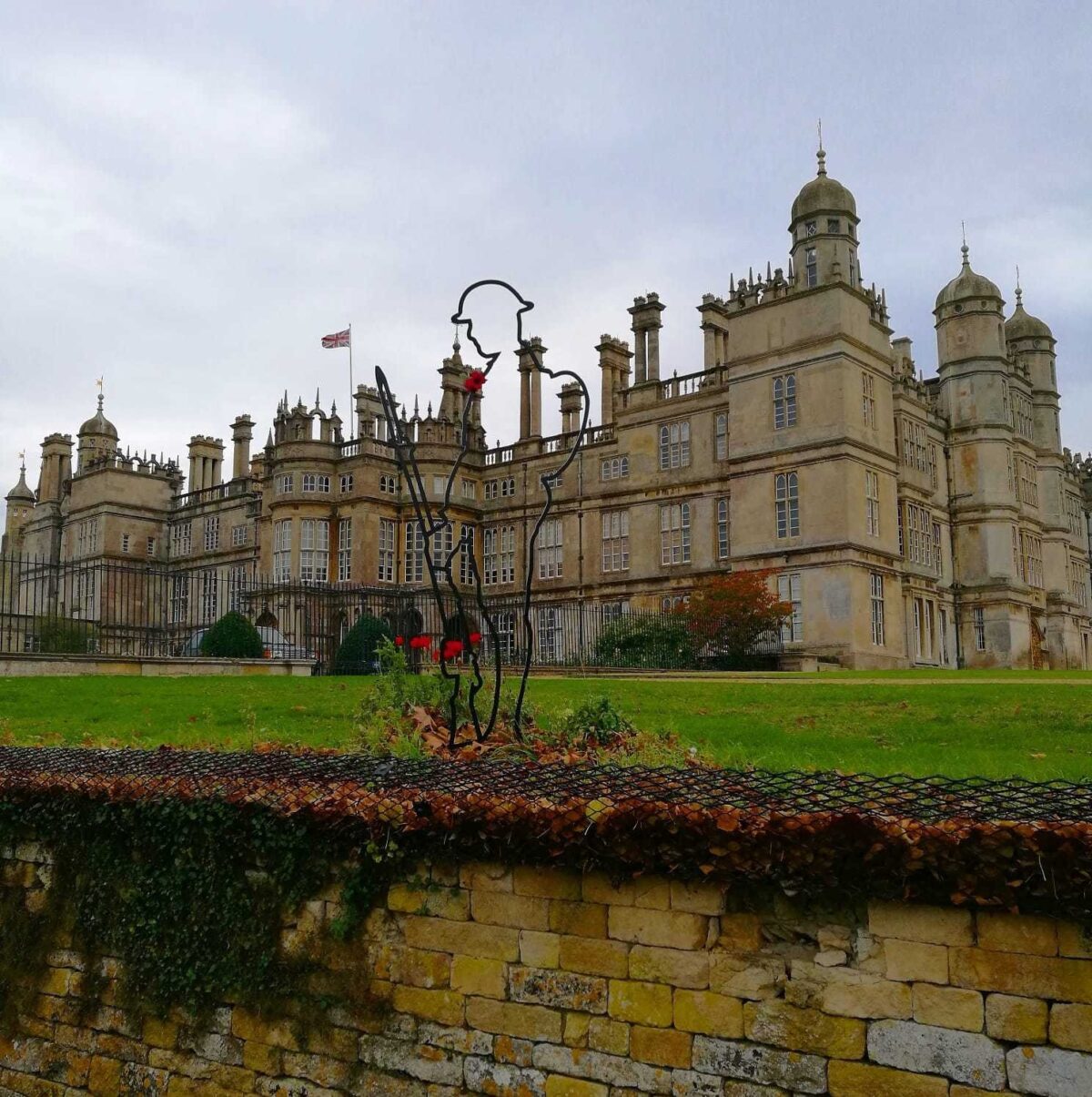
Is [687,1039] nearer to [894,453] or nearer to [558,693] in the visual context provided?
[558,693]

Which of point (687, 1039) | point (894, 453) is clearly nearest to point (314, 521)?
point (894, 453)

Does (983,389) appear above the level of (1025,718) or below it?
above

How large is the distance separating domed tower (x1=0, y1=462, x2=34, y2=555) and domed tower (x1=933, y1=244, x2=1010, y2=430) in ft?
152

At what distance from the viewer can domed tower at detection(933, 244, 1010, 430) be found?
1580 inches

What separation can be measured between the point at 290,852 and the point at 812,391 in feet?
92.9

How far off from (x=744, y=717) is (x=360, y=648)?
16.4 m

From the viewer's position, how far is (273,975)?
6.68 m

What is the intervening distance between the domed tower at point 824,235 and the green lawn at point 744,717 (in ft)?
63.6

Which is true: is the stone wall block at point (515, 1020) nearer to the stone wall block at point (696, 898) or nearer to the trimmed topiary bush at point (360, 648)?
the stone wall block at point (696, 898)

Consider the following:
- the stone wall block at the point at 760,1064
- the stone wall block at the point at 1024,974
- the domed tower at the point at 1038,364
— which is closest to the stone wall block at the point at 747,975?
Result: the stone wall block at the point at 760,1064

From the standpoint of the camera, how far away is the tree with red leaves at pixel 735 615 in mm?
30703

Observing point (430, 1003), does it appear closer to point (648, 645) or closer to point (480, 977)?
point (480, 977)

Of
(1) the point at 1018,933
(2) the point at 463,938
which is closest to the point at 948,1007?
(1) the point at 1018,933

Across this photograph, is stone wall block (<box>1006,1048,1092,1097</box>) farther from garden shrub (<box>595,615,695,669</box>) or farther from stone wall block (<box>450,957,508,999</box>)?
garden shrub (<box>595,615,695,669</box>)
